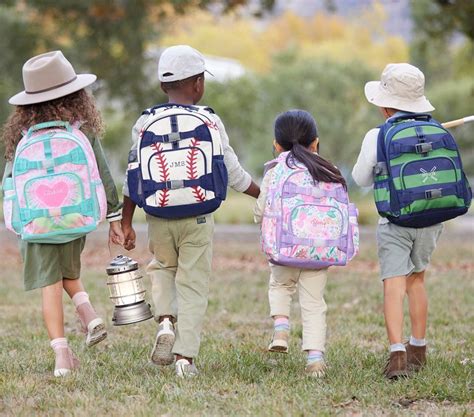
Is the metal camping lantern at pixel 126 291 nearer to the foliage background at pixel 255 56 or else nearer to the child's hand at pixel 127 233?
the child's hand at pixel 127 233

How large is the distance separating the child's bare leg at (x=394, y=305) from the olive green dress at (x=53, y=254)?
1.59 m

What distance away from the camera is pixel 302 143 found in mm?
5438

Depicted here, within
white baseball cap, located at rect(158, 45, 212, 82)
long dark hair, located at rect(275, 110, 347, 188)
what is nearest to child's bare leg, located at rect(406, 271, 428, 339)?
long dark hair, located at rect(275, 110, 347, 188)

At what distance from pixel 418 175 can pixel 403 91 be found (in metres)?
0.53

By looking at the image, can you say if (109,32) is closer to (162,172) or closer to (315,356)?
(162,172)

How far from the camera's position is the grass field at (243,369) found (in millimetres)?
4484

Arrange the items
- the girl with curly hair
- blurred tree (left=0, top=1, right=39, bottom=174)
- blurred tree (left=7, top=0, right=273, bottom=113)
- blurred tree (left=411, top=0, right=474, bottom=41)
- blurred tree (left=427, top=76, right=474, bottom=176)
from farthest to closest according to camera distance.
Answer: blurred tree (left=427, top=76, right=474, bottom=176), blurred tree (left=0, top=1, right=39, bottom=174), blurred tree (left=7, top=0, right=273, bottom=113), blurred tree (left=411, top=0, right=474, bottom=41), the girl with curly hair

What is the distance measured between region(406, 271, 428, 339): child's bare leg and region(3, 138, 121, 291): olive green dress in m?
1.77

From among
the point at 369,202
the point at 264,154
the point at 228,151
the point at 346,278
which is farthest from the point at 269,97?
the point at 228,151

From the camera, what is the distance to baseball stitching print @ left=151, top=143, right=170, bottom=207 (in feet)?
16.4

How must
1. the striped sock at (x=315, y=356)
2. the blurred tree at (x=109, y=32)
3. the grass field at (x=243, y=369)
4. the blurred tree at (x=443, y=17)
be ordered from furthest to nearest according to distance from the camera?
the blurred tree at (x=109, y=32) < the blurred tree at (x=443, y=17) < the striped sock at (x=315, y=356) < the grass field at (x=243, y=369)

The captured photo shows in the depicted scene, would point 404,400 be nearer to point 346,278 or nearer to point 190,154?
point 190,154

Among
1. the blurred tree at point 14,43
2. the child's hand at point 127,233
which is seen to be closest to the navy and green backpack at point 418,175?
the child's hand at point 127,233

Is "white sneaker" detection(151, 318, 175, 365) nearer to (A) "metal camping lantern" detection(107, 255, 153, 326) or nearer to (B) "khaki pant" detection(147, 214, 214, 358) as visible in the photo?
(B) "khaki pant" detection(147, 214, 214, 358)
